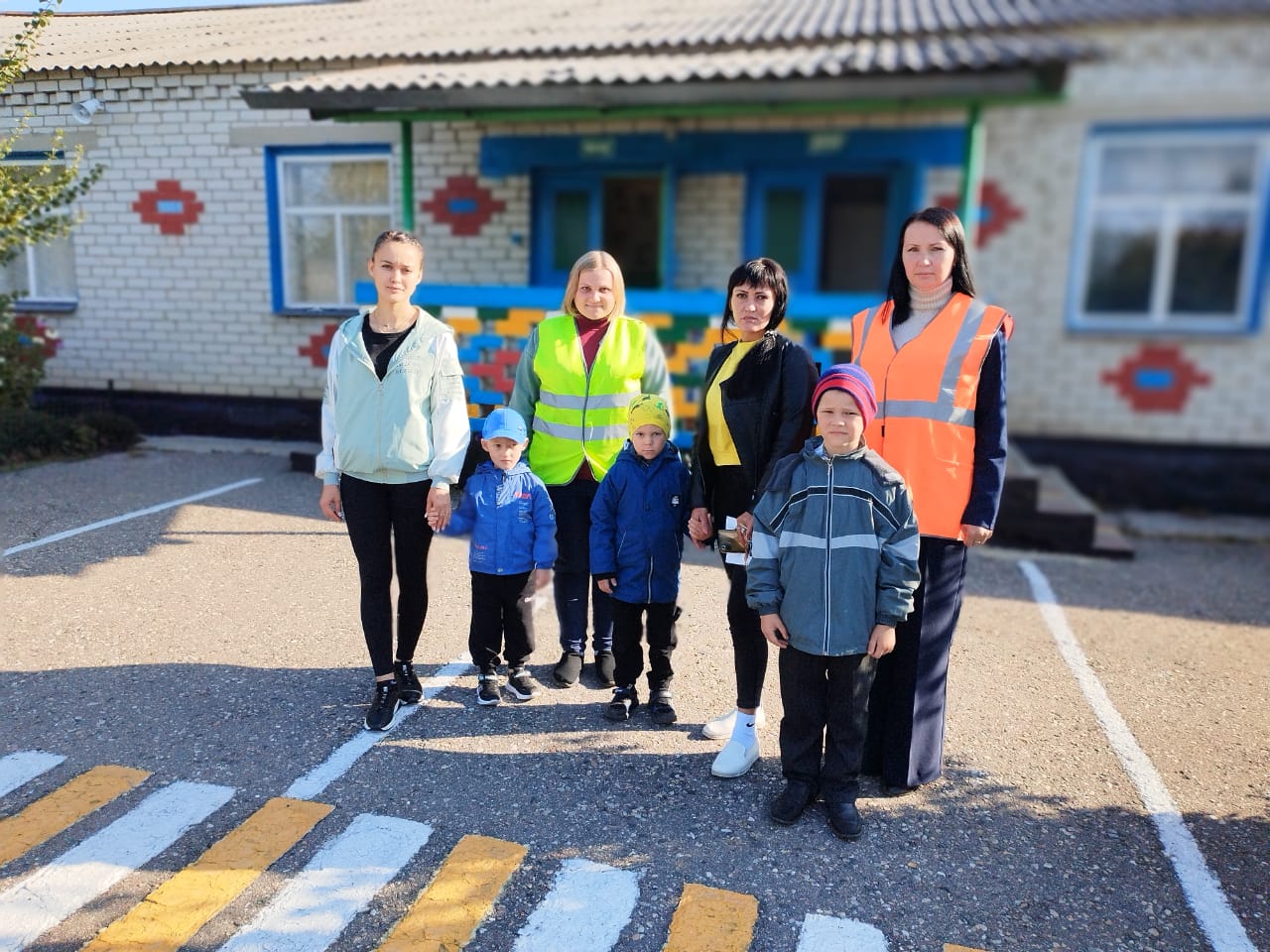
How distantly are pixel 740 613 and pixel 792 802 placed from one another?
68 cm

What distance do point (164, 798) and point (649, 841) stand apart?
1.68 m

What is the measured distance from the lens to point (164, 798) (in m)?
→ 3.10

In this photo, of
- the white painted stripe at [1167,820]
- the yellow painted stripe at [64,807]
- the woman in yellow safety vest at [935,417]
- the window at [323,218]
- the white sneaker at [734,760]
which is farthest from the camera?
the window at [323,218]

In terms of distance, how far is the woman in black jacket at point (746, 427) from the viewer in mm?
3223

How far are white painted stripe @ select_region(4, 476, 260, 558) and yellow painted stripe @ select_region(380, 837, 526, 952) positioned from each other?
14.3ft

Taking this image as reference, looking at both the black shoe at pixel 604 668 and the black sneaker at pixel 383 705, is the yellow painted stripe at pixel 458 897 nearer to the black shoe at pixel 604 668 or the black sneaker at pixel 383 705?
the black sneaker at pixel 383 705

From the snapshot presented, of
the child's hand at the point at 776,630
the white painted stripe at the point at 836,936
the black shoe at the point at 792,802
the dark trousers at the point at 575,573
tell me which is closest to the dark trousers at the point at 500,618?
the dark trousers at the point at 575,573

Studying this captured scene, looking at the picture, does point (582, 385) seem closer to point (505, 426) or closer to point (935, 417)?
point (505, 426)

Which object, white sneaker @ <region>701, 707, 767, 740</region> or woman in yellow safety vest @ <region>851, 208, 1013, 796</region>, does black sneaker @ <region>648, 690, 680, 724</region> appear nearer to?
white sneaker @ <region>701, 707, 767, 740</region>

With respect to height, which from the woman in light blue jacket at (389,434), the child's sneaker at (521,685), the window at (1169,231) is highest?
the window at (1169,231)

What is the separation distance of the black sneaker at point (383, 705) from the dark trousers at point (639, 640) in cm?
92

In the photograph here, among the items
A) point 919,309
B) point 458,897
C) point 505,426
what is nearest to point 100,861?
point 458,897

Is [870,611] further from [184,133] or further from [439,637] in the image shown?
[184,133]

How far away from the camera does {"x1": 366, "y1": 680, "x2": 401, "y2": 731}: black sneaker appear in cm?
364
